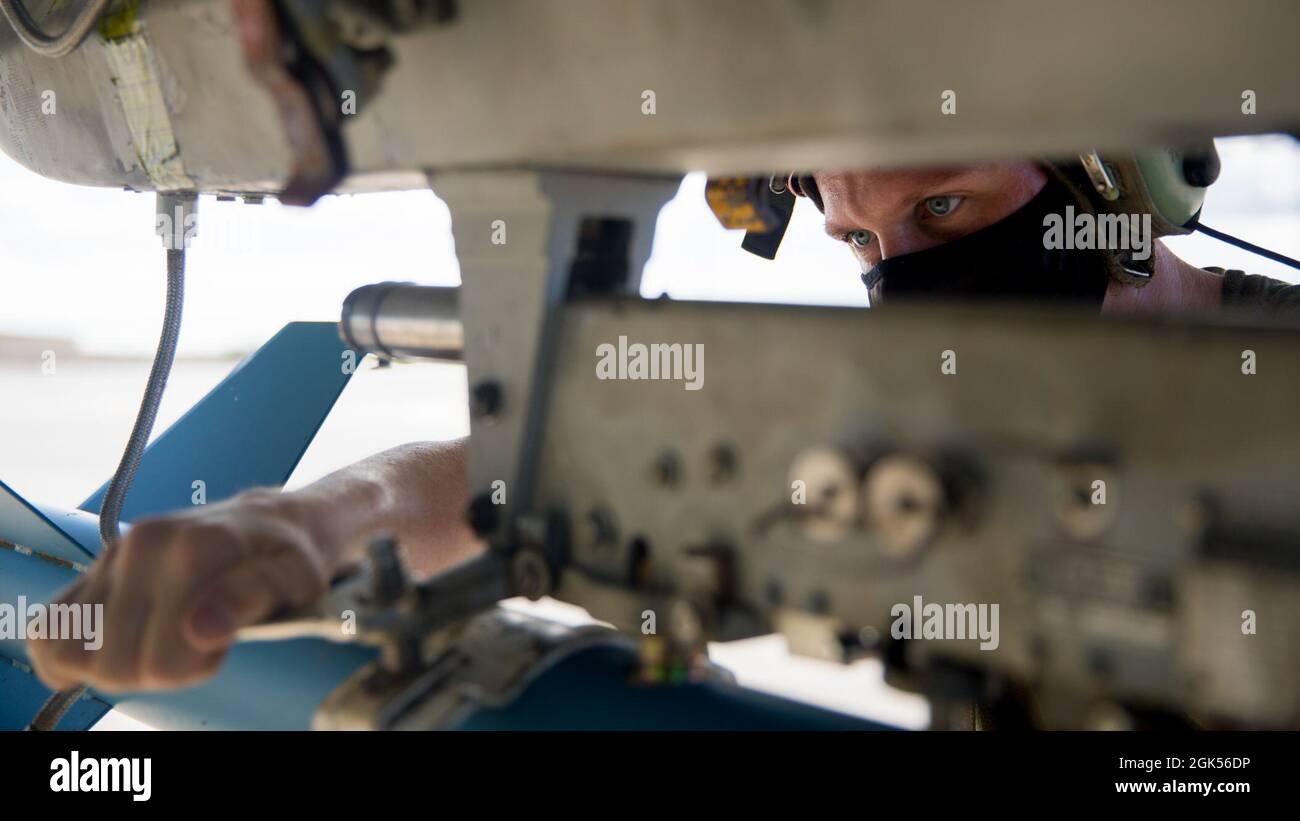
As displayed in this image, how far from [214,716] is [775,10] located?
2.26 ft

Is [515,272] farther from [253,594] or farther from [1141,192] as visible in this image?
[1141,192]

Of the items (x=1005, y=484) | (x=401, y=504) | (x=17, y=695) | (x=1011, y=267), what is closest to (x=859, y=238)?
(x=1011, y=267)

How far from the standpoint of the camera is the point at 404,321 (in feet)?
2.45

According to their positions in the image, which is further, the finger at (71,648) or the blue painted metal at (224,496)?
the blue painted metal at (224,496)

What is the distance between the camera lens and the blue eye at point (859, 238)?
4.44 ft

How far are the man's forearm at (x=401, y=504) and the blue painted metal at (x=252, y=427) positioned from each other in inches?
18.4

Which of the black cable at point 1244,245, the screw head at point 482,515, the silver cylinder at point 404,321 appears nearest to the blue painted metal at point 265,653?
the screw head at point 482,515

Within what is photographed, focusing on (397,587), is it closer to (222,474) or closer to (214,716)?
(214,716)

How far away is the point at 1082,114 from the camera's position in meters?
0.39

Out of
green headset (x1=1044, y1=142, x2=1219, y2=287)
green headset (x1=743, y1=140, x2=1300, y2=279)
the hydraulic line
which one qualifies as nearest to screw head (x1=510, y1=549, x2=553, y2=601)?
green headset (x1=743, y1=140, x2=1300, y2=279)

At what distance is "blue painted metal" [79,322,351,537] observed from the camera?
5.01 feet

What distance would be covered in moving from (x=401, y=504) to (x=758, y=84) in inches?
24.4

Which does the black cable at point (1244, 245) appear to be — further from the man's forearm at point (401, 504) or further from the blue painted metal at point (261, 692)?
the blue painted metal at point (261, 692)

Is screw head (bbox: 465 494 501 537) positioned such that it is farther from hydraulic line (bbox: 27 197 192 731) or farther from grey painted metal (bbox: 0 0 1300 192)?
hydraulic line (bbox: 27 197 192 731)
